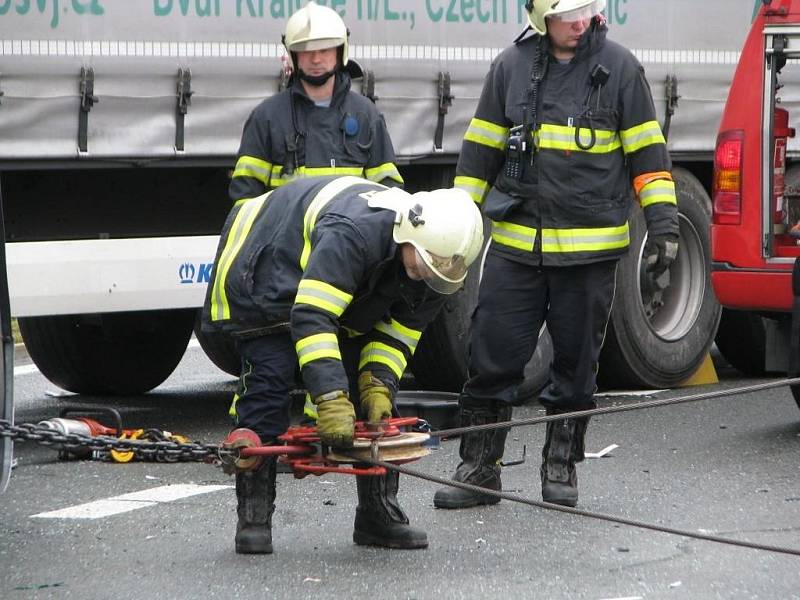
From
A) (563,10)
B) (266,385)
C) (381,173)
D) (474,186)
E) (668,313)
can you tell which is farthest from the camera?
(668,313)

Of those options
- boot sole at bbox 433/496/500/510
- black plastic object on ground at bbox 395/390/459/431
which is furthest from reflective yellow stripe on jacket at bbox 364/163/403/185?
boot sole at bbox 433/496/500/510

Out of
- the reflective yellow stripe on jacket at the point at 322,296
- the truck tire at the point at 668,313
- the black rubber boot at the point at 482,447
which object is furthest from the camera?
the truck tire at the point at 668,313

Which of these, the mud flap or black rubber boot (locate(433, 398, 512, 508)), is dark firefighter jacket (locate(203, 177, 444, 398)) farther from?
black rubber boot (locate(433, 398, 512, 508))

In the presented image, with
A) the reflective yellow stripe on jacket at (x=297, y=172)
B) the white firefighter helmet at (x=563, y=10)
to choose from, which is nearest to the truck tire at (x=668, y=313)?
the reflective yellow stripe on jacket at (x=297, y=172)

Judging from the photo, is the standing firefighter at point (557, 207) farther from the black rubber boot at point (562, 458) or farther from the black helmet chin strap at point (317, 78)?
the black helmet chin strap at point (317, 78)

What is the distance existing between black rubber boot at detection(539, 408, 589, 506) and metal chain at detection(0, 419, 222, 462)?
1.54 meters

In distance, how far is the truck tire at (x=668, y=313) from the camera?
29.9 ft

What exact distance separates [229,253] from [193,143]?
223 centimetres

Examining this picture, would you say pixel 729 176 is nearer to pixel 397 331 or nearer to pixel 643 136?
pixel 643 136

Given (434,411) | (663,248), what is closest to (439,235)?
(663,248)

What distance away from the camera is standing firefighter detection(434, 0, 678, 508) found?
6336 millimetres

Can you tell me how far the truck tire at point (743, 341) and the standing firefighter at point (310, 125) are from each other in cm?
353

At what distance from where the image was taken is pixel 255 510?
5562 mm

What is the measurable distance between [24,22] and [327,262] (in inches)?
104
